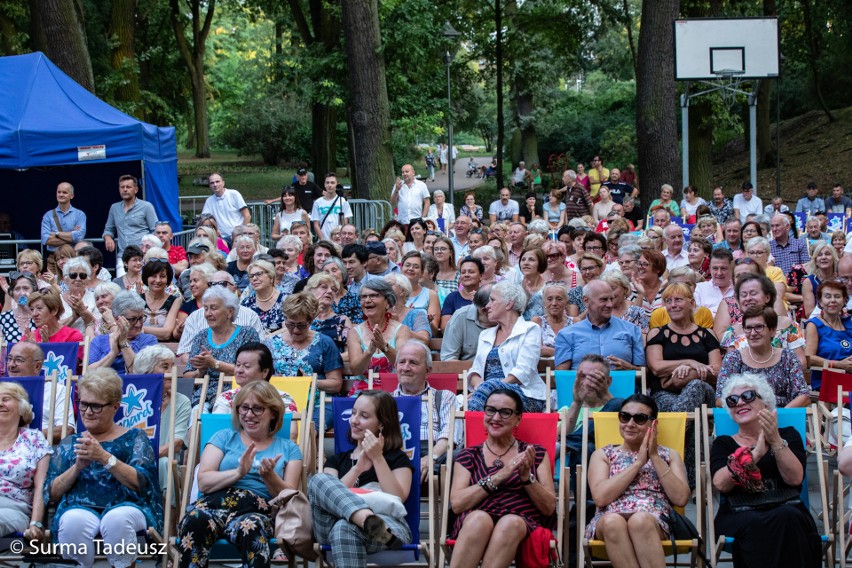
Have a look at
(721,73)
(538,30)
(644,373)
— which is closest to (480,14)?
(538,30)

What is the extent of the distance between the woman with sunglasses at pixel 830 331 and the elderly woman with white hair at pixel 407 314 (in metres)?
2.90

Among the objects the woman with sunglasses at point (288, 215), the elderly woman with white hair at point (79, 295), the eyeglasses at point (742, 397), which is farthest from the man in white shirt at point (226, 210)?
the eyeglasses at point (742, 397)

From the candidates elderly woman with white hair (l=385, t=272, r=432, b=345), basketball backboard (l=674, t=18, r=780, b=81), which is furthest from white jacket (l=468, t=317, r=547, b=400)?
basketball backboard (l=674, t=18, r=780, b=81)

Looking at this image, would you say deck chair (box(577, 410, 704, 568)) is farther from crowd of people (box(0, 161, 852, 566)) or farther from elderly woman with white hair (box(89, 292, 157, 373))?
elderly woman with white hair (box(89, 292, 157, 373))

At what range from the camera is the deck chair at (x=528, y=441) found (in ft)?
19.6

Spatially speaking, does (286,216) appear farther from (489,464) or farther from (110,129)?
(489,464)

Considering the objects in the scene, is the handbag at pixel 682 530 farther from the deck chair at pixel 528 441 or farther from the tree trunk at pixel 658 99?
the tree trunk at pixel 658 99

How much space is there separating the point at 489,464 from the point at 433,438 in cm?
71

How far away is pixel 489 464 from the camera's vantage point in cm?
618

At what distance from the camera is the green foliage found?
43906 mm

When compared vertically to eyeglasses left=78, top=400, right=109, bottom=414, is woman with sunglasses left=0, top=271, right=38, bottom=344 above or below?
above

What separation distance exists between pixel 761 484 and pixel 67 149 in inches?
481

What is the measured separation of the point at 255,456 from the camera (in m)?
6.22

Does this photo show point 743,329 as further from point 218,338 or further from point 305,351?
point 218,338
